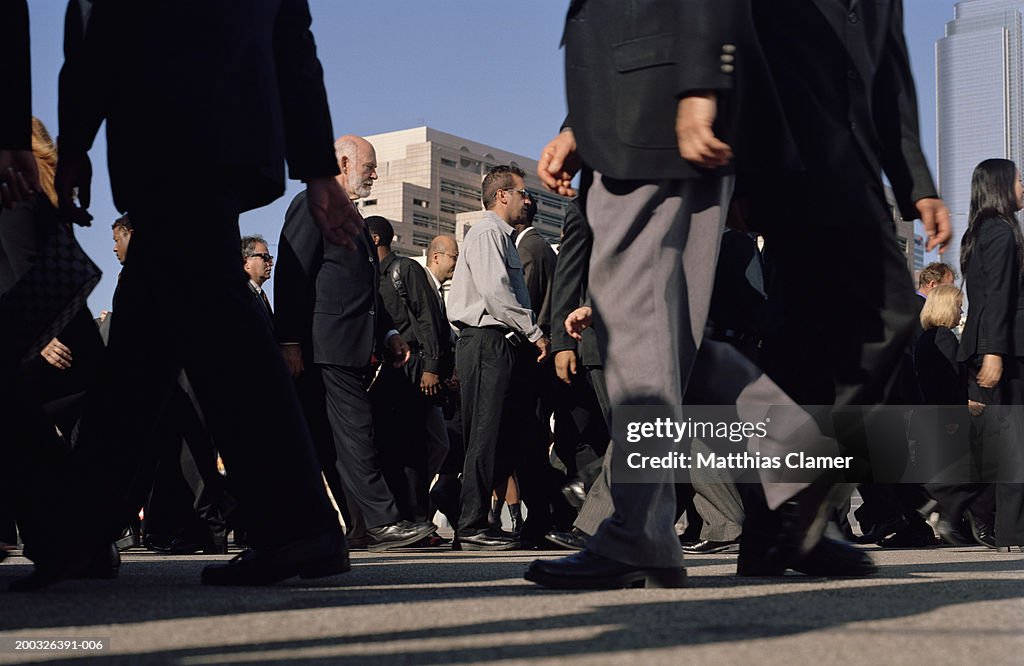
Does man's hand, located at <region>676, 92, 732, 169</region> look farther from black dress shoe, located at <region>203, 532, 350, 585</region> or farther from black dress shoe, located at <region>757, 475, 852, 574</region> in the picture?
black dress shoe, located at <region>203, 532, 350, 585</region>

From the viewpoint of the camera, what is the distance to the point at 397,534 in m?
6.71

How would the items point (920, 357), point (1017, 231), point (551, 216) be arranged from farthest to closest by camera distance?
point (551, 216), point (920, 357), point (1017, 231)

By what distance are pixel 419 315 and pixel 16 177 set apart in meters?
5.44

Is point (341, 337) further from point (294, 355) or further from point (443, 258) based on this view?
point (443, 258)

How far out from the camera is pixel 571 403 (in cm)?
771

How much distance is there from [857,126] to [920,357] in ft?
19.4

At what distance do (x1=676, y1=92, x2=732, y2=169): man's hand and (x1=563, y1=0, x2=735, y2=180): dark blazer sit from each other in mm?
35

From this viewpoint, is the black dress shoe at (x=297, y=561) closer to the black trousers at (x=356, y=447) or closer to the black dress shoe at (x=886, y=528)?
the black trousers at (x=356, y=447)

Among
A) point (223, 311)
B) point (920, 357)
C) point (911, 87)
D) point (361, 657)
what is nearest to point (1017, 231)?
point (920, 357)

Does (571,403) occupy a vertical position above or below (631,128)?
below

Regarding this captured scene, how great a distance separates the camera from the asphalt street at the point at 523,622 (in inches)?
81.4

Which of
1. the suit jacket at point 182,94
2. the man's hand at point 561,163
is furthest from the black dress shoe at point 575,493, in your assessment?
the suit jacket at point 182,94

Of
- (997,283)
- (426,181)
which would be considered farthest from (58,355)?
(426,181)

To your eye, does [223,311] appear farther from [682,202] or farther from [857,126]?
[857,126]
